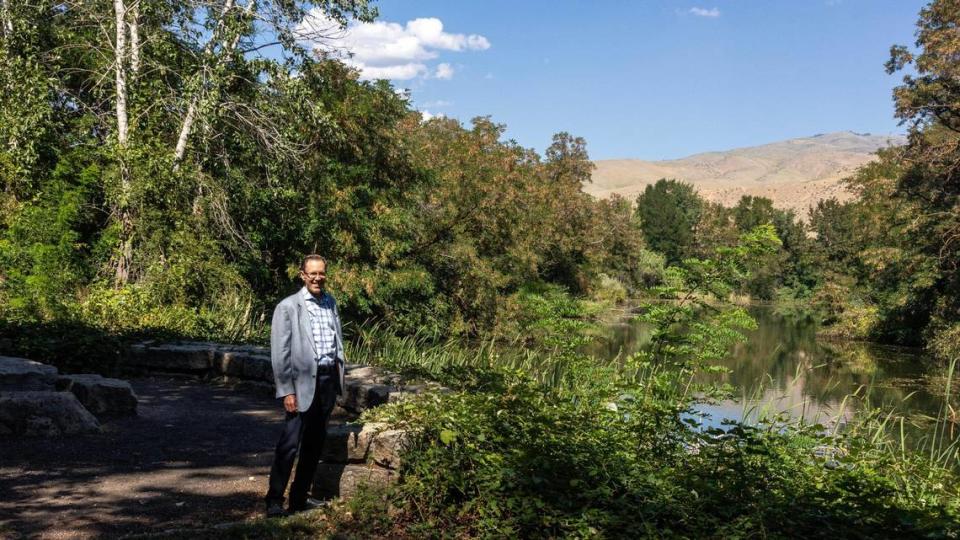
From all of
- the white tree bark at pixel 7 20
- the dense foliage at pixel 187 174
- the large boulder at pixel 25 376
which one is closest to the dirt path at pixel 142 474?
the large boulder at pixel 25 376

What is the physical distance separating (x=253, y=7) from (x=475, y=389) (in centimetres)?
1084

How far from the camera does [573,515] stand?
388cm

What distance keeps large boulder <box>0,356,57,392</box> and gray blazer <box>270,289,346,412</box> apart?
12.4 feet

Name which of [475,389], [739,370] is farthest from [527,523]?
[739,370]

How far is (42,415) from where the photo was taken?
6066mm

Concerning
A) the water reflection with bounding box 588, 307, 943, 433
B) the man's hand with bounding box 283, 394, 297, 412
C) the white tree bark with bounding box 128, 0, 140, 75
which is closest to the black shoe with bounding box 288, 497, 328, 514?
the man's hand with bounding box 283, 394, 297, 412

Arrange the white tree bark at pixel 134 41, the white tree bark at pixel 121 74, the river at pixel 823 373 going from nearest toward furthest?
the white tree bark at pixel 121 74 → the white tree bark at pixel 134 41 → the river at pixel 823 373

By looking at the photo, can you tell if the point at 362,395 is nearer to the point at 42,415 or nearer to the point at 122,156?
the point at 42,415

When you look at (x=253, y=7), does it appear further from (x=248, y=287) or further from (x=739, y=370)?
(x=739, y=370)

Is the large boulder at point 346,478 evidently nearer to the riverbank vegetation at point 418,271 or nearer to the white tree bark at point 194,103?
the riverbank vegetation at point 418,271

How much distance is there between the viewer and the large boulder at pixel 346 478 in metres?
4.70

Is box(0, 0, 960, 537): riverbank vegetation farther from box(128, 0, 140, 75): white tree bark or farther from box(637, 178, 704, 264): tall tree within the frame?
box(637, 178, 704, 264): tall tree

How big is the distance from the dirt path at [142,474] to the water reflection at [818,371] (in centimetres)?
905

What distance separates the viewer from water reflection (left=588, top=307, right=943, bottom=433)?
16.0 meters
